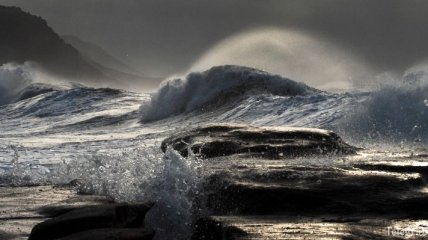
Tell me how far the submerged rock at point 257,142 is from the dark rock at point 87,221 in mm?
3090

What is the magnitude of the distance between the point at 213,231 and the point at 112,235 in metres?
0.77

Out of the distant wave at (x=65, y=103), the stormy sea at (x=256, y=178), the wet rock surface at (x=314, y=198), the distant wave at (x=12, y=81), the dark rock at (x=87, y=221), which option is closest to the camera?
the wet rock surface at (x=314, y=198)

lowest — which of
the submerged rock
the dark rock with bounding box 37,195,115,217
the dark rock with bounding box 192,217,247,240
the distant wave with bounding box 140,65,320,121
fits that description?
the dark rock with bounding box 192,217,247,240

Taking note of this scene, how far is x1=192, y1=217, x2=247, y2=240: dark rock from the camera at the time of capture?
422 centimetres

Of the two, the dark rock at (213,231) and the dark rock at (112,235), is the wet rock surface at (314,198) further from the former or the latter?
the dark rock at (112,235)

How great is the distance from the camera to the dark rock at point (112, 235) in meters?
4.15

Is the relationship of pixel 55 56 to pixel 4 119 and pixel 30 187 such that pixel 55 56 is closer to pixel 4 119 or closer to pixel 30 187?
pixel 4 119

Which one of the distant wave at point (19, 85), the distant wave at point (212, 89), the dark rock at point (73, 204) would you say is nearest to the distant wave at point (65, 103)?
the distant wave at point (212, 89)

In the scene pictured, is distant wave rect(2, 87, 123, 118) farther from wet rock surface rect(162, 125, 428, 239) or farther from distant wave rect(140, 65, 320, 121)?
wet rock surface rect(162, 125, 428, 239)

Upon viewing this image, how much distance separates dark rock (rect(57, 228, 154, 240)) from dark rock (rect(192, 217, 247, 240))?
0.47 metres

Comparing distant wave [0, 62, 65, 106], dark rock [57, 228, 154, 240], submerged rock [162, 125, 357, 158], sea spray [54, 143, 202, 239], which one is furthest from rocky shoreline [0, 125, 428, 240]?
distant wave [0, 62, 65, 106]

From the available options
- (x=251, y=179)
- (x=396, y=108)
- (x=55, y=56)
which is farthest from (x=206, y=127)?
(x=55, y=56)

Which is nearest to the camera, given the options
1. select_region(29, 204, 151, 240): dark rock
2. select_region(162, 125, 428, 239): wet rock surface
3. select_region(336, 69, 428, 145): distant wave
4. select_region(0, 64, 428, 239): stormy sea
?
select_region(162, 125, 428, 239): wet rock surface

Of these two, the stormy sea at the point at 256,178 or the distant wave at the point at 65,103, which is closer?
the stormy sea at the point at 256,178
